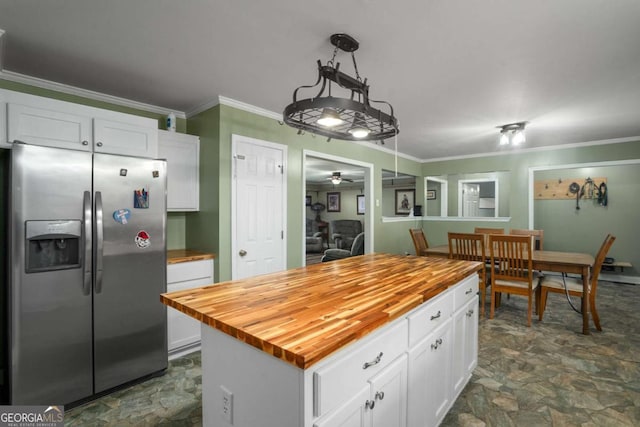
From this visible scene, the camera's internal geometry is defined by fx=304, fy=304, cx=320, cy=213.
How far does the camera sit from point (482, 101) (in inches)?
125

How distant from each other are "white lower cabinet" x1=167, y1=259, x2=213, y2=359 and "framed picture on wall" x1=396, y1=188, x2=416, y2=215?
25.6 feet

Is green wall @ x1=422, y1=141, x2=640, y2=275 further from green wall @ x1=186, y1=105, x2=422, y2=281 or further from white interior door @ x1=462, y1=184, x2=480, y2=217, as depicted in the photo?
green wall @ x1=186, y1=105, x2=422, y2=281

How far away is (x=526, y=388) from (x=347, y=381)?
1.94 meters

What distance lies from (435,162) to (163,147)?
5.50 metres

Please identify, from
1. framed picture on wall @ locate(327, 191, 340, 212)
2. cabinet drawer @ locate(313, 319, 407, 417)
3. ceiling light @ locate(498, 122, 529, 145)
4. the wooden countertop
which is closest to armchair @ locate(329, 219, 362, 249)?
framed picture on wall @ locate(327, 191, 340, 212)

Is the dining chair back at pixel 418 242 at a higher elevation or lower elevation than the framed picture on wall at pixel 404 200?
lower

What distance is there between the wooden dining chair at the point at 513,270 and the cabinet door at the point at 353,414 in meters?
2.80

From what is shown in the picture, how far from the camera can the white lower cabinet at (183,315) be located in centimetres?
268

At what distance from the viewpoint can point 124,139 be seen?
2365mm

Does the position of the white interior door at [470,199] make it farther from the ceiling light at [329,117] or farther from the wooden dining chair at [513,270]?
the ceiling light at [329,117]

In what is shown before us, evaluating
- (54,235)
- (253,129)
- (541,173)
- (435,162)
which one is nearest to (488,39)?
(253,129)

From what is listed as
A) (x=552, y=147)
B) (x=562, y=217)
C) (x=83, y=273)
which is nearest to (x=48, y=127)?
(x=83, y=273)

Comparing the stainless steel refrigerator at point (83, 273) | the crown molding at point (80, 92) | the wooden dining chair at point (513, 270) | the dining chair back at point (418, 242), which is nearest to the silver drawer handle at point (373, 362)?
the stainless steel refrigerator at point (83, 273)

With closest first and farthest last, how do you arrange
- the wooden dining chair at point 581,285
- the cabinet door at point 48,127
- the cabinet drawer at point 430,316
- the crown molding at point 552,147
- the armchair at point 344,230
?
the cabinet drawer at point 430,316, the cabinet door at point 48,127, the wooden dining chair at point 581,285, the crown molding at point 552,147, the armchair at point 344,230
